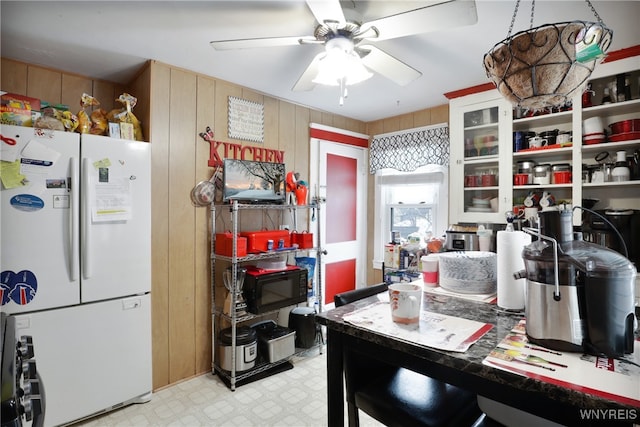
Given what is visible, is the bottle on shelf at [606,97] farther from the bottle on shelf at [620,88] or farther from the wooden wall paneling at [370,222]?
the wooden wall paneling at [370,222]

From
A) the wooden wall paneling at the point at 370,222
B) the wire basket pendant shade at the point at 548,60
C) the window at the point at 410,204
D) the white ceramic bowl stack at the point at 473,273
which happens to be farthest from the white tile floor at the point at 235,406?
the wire basket pendant shade at the point at 548,60

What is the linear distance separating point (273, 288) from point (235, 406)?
2.78ft

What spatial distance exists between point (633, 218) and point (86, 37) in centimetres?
365

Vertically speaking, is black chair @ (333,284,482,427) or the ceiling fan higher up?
the ceiling fan

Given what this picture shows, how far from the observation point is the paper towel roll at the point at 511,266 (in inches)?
43.0

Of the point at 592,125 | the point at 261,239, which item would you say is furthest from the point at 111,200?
the point at 592,125

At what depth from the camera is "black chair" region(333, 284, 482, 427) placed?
1.06m

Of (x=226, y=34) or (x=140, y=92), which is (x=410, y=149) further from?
(x=140, y=92)

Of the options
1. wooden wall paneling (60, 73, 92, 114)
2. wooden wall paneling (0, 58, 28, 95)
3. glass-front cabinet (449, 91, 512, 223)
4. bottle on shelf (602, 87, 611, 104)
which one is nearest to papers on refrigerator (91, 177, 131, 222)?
wooden wall paneling (60, 73, 92, 114)

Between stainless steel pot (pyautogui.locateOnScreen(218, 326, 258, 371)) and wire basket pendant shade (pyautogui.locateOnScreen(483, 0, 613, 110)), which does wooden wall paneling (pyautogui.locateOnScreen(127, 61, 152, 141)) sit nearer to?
stainless steel pot (pyautogui.locateOnScreen(218, 326, 258, 371))

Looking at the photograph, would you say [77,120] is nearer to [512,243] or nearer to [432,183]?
[512,243]

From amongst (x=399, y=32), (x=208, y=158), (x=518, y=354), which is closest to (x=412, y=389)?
(x=518, y=354)

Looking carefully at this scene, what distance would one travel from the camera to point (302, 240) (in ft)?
9.50

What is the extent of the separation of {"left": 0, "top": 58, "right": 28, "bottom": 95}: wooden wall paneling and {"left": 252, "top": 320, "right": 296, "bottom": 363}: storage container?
249 centimetres
